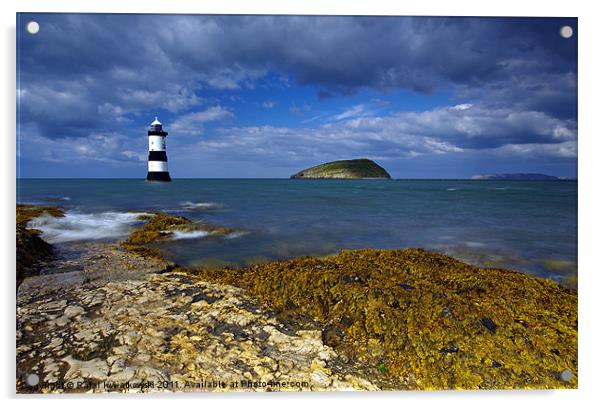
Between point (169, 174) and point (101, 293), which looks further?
point (169, 174)

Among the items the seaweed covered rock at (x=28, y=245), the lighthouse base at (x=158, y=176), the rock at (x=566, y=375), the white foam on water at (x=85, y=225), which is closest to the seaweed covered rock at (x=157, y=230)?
the white foam on water at (x=85, y=225)

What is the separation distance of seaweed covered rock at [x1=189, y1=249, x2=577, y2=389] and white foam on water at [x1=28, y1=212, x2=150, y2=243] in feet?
5.67

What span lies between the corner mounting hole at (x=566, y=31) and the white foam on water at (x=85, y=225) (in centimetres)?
436

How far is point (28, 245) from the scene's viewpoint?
8.43 feet

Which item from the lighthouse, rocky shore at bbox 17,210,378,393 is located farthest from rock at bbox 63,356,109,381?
the lighthouse

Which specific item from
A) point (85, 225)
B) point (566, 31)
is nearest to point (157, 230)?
point (85, 225)

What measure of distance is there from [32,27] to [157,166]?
1.50 metres

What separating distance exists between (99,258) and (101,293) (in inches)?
27.2

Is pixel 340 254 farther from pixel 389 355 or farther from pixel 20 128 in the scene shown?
pixel 20 128

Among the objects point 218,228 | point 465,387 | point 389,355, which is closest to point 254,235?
→ point 218,228

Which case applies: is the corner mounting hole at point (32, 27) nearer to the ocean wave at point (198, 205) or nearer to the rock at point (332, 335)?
the ocean wave at point (198, 205)

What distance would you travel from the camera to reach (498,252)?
295 cm

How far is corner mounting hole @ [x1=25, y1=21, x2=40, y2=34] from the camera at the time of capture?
89.7 inches

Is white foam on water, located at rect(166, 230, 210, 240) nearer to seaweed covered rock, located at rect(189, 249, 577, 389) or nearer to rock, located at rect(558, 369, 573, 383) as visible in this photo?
seaweed covered rock, located at rect(189, 249, 577, 389)
